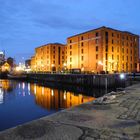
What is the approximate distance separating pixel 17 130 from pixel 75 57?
89.4 metres

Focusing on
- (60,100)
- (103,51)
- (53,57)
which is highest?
(53,57)

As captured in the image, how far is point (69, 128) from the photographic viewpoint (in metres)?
8.57

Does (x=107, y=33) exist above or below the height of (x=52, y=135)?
above

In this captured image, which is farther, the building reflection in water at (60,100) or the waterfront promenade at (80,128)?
the building reflection in water at (60,100)

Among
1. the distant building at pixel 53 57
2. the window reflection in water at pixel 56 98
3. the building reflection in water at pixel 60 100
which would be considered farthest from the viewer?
the distant building at pixel 53 57

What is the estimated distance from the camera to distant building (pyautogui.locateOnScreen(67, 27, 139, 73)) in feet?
273

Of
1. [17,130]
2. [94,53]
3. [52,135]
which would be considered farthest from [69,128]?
[94,53]

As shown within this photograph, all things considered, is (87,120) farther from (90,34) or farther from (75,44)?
(75,44)

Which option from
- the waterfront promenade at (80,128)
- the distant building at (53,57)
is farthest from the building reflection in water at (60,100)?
the distant building at (53,57)

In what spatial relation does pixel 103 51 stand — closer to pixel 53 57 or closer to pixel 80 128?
pixel 53 57

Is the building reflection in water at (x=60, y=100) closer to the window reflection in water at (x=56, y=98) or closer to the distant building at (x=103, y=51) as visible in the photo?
the window reflection in water at (x=56, y=98)

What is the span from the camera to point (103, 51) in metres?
82.8

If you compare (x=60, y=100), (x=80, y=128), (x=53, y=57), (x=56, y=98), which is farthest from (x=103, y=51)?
(x=80, y=128)

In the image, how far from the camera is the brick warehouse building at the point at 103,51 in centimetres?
8325
